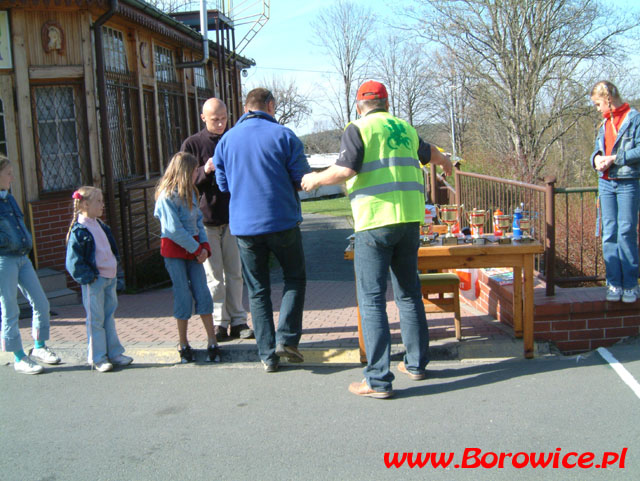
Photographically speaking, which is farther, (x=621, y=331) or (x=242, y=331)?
(x=242, y=331)

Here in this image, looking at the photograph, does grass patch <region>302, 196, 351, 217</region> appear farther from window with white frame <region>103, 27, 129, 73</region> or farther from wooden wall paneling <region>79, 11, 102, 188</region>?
wooden wall paneling <region>79, 11, 102, 188</region>

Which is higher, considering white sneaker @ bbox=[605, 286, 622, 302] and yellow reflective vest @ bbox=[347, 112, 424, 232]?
yellow reflective vest @ bbox=[347, 112, 424, 232]

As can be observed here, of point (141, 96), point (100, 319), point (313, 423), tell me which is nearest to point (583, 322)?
point (313, 423)

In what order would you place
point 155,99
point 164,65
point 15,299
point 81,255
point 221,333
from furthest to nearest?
1. point 164,65
2. point 155,99
3. point 221,333
4. point 15,299
5. point 81,255

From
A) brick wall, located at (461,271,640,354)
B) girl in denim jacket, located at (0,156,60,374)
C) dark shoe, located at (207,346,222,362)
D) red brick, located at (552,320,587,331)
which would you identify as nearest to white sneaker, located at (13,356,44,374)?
girl in denim jacket, located at (0,156,60,374)

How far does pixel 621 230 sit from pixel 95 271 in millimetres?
4179

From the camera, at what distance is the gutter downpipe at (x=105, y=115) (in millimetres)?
8636

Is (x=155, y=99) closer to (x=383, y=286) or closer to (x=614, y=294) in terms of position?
(x=383, y=286)

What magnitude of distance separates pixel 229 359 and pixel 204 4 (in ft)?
28.0

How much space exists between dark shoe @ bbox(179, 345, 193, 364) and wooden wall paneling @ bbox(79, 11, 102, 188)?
426cm

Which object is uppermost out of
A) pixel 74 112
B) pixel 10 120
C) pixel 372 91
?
pixel 74 112

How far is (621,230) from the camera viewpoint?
17.0ft

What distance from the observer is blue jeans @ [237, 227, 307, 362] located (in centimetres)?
489

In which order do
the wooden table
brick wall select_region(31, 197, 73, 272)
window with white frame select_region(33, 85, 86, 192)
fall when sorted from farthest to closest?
window with white frame select_region(33, 85, 86, 192)
brick wall select_region(31, 197, 73, 272)
the wooden table
